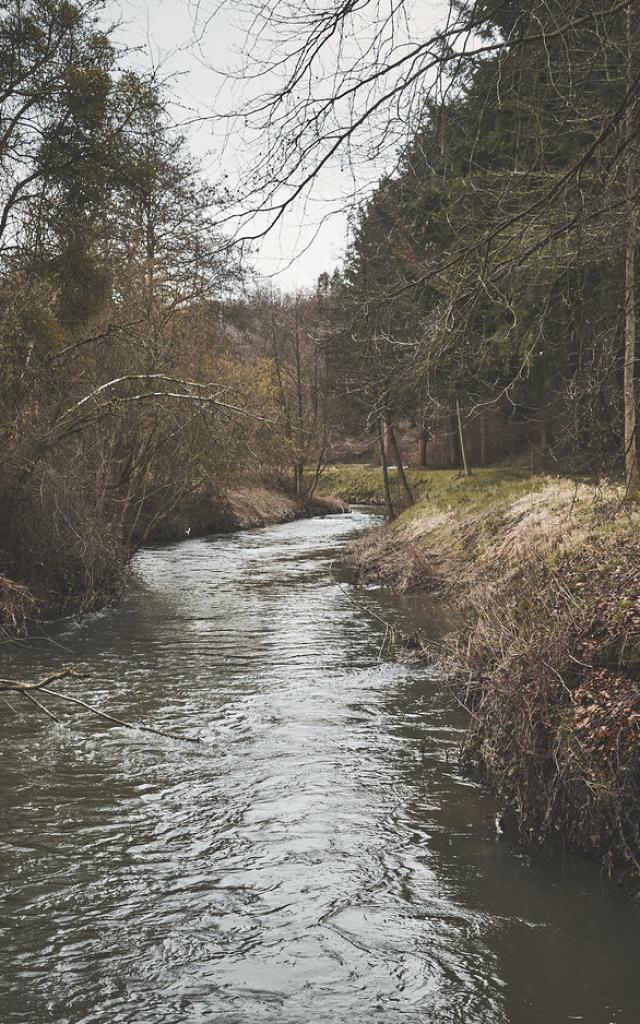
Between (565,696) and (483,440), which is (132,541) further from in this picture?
(565,696)

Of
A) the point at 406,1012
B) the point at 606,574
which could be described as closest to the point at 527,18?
the point at 606,574

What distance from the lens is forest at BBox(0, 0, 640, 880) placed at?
16.5 ft

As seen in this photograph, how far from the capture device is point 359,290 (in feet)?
23.1

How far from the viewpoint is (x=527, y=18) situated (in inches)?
178

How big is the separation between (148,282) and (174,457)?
3.77 meters

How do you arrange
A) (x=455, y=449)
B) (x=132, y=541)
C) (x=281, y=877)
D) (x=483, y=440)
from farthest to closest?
(x=455, y=449) → (x=483, y=440) → (x=132, y=541) → (x=281, y=877)

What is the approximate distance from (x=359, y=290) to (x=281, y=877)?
4331 millimetres

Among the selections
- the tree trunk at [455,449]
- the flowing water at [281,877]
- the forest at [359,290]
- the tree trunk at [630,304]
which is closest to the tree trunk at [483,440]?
the tree trunk at [455,449]

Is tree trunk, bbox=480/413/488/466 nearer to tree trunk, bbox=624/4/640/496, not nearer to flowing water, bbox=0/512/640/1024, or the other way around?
tree trunk, bbox=624/4/640/496

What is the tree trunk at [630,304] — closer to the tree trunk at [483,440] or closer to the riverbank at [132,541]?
the riverbank at [132,541]

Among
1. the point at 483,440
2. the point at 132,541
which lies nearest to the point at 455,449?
the point at 483,440

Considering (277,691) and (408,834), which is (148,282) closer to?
(277,691)

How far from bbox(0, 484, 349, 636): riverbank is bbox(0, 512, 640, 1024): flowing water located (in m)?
2.85

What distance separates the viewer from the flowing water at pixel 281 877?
446cm
